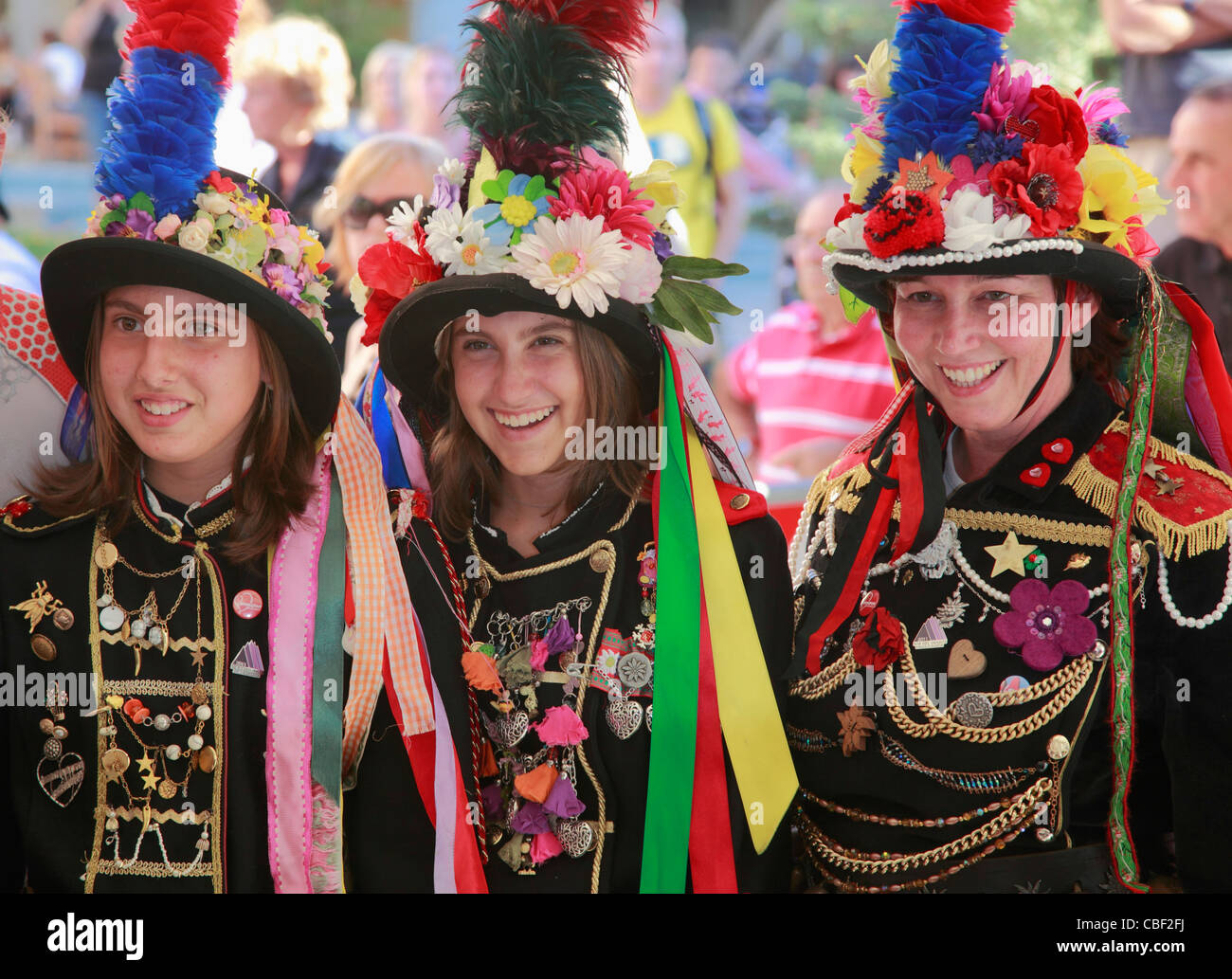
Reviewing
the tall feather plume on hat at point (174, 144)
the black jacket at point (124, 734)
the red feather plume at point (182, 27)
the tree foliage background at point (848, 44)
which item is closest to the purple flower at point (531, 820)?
the black jacket at point (124, 734)

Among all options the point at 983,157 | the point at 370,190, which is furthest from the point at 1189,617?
the point at 370,190

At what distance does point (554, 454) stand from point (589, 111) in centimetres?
75

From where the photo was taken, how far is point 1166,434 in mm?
2783

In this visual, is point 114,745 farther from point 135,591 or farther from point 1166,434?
point 1166,434

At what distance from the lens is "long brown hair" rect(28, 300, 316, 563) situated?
270 centimetres

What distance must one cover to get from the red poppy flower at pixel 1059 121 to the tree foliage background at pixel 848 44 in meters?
4.74

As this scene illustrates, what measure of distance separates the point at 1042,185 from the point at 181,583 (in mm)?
1963

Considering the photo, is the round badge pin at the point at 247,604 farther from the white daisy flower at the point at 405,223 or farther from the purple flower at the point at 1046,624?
the purple flower at the point at 1046,624

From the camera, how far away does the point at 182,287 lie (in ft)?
8.49

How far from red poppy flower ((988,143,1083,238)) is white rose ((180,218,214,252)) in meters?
1.61

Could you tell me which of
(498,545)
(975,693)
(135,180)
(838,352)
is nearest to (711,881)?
(975,693)

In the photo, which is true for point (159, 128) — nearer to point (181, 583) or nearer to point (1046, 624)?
point (181, 583)

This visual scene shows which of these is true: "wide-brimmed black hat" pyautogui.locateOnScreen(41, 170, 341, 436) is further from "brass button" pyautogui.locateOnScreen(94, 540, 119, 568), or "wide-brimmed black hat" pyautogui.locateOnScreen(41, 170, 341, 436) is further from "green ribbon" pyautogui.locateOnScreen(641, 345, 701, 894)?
"green ribbon" pyautogui.locateOnScreen(641, 345, 701, 894)

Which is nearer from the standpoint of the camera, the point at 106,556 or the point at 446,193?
the point at 106,556
